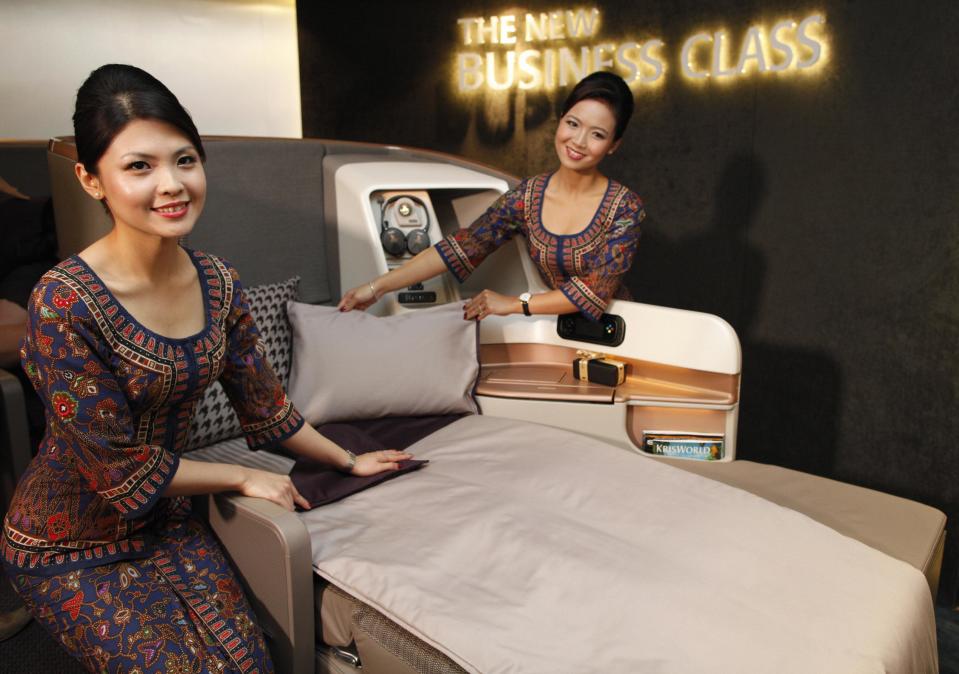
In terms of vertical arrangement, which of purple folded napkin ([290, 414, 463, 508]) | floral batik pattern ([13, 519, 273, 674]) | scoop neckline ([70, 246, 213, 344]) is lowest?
floral batik pattern ([13, 519, 273, 674])

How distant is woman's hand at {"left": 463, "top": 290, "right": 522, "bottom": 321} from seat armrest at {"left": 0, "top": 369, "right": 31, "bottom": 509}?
1173 mm

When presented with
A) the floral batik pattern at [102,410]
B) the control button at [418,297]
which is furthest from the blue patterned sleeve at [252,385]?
the control button at [418,297]

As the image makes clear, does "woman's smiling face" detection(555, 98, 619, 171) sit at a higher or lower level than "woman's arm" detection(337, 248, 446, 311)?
higher

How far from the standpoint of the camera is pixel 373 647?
1.40m

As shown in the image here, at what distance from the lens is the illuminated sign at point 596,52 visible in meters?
2.95

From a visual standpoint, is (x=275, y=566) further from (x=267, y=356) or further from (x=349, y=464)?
(x=267, y=356)

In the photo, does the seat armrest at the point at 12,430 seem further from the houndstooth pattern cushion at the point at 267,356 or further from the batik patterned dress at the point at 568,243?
the batik patterned dress at the point at 568,243

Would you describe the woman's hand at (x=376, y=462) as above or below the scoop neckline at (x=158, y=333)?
below

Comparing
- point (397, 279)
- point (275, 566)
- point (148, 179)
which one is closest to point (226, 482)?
point (275, 566)

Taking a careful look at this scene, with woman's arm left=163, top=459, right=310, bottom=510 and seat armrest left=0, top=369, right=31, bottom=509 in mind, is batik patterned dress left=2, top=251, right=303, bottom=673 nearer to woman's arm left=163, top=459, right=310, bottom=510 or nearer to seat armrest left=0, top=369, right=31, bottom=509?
woman's arm left=163, top=459, right=310, bottom=510

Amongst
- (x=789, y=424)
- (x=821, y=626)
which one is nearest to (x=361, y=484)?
(x=821, y=626)

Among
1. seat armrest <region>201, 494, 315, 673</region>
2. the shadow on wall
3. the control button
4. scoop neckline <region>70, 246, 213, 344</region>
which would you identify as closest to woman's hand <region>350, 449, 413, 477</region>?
seat armrest <region>201, 494, 315, 673</region>

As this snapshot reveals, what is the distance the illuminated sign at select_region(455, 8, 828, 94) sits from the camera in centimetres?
295

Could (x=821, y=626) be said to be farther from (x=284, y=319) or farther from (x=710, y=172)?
(x=710, y=172)
